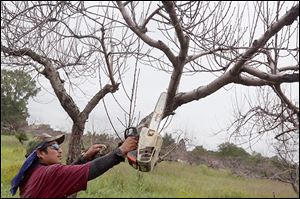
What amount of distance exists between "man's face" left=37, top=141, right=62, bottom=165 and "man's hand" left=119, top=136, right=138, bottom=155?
1.69 feet

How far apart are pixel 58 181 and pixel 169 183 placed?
15.1m

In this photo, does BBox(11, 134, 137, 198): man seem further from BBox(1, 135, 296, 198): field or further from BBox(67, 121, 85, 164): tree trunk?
BBox(1, 135, 296, 198): field

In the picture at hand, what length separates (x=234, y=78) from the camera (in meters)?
3.70

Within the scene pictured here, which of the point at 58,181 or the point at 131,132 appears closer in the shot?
the point at 58,181

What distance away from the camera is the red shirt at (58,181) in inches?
96.2

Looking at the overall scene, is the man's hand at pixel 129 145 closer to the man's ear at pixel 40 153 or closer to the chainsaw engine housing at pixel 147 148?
Answer: the chainsaw engine housing at pixel 147 148

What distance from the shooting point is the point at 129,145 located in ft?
8.43

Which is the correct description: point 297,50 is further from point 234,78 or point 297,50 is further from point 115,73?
point 115,73

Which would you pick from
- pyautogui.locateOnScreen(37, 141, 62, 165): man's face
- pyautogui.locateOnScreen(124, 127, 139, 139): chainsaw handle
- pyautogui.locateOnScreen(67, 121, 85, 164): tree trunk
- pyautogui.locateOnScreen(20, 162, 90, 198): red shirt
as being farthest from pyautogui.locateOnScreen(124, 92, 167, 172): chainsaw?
pyautogui.locateOnScreen(67, 121, 85, 164): tree trunk

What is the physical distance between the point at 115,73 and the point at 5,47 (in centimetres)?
125

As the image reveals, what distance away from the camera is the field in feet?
46.9

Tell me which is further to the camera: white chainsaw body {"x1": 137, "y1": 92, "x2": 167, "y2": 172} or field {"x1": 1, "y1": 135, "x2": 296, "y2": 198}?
field {"x1": 1, "y1": 135, "x2": 296, "y2": 198}

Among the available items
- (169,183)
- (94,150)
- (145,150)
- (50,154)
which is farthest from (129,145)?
(169,183)

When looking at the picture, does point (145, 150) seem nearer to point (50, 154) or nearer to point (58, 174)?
point (58, 174)
